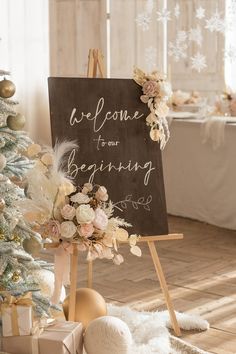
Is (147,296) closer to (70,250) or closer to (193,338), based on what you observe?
(193,338)

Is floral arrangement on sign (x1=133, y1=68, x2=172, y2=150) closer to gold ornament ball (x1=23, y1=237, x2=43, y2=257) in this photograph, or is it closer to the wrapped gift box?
gold ornament ball (x1=23, y1=237, x2=43, y2=257)

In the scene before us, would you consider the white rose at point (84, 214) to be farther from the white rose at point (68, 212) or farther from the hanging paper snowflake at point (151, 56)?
the hanging paper snowflake at point (151, 56)

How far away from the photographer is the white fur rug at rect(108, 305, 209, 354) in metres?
2.81

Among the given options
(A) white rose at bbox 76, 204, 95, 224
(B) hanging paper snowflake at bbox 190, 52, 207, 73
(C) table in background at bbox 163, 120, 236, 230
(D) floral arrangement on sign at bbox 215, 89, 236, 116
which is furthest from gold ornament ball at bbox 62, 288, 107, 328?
(B) hanging paper snowflake at bbox 190, 52, 207, 73

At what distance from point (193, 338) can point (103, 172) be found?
813 mm

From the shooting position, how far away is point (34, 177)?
102 inches

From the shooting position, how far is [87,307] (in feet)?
9.32

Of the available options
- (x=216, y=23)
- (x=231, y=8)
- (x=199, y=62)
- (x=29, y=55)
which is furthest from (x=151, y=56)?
(x=29, y=55)

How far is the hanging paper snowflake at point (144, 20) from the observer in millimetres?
7352

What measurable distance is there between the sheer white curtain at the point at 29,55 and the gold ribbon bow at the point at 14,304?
9.42 feet

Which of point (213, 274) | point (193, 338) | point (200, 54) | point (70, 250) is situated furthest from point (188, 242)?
point (200, 54)

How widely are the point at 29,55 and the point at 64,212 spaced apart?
3033 mm

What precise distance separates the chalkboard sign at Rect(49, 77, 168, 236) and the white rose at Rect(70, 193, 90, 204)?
12.0 inches

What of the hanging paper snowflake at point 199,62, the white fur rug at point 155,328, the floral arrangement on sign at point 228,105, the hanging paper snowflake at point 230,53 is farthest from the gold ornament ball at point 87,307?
the hanging paper snowflake at point 199,62
